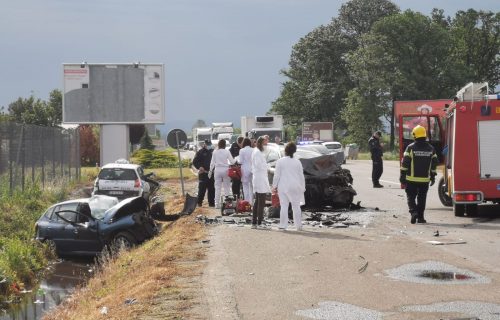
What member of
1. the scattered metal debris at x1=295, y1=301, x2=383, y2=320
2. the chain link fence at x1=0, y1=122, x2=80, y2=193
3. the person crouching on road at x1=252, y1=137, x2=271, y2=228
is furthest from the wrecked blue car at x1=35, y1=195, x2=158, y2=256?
the scattered metal debris at x1=295, y1=301, x2=383, y2=320

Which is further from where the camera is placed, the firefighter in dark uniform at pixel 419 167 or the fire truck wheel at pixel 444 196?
the fire truck wheel at pixel 444 196

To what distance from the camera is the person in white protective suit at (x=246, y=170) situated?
2094 centimetres

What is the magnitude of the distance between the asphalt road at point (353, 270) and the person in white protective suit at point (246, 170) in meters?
3.65

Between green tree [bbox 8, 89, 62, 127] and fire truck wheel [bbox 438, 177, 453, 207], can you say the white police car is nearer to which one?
fire truck wheel [bbox 438, 177, 453, 207]

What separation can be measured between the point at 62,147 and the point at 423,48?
49881 millimetres

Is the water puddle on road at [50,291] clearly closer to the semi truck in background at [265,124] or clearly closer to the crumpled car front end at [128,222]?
the crumpled car front end at [128,222]

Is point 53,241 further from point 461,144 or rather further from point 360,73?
point 360,73

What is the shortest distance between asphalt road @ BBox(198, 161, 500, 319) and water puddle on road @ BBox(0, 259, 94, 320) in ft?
9.61

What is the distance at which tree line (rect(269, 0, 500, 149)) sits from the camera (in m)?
80.4

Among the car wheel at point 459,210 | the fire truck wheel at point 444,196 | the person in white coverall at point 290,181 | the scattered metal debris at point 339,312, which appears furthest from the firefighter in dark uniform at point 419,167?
the scattered metal debris at point 339,312

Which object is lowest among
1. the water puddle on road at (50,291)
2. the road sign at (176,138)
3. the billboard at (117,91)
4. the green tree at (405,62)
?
the water puddle on road at (50,291)

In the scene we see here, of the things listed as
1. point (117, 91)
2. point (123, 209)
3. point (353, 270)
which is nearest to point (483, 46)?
point (117, 91)

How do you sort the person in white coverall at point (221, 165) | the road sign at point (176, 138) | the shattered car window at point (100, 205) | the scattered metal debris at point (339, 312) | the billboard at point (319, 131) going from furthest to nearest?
the billboard at point (319, 131), the road sign at point (176, 138), the person in white coverall at point (221, 165), the shattered car window at point (100, 205), the scattered metal debris at point (339, 312)

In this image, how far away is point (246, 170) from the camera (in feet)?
68.7
